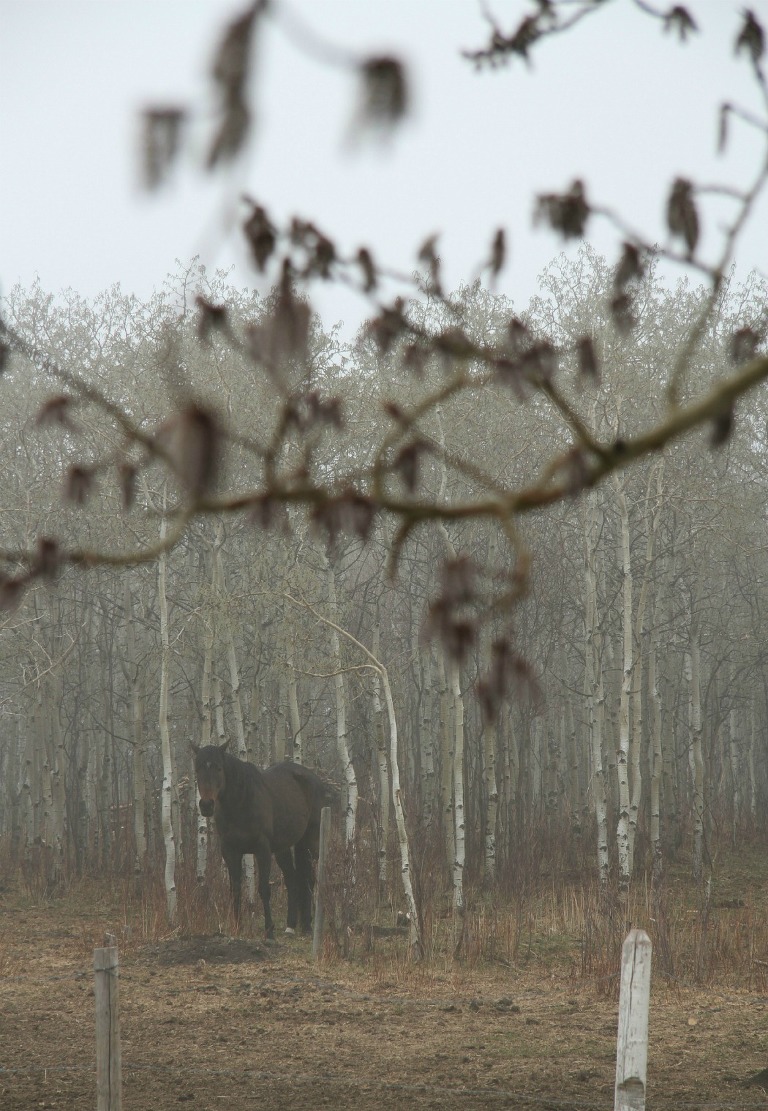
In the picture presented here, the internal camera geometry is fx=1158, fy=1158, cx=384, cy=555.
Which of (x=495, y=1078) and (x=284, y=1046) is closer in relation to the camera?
(x=495, y=1078)

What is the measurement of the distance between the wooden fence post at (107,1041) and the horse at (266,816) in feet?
19.2

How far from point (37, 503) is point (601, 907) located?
10.0 meters

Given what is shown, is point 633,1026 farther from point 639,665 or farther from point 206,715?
point 639,665

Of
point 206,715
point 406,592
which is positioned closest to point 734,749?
point 406,592

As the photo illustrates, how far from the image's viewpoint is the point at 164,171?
137cm

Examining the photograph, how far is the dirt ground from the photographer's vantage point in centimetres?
667

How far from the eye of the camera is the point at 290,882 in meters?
13.4

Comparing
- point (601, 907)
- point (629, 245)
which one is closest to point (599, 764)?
point (601, 907)

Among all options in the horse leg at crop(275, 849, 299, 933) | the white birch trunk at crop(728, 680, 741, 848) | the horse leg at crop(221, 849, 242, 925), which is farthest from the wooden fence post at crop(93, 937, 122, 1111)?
the white birch trunk at crop(728, 680, 741, 848)

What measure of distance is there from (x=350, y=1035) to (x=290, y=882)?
534 centimetres

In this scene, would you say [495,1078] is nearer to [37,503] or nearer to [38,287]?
[37,503]

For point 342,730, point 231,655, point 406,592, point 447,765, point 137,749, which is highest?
point 406,592

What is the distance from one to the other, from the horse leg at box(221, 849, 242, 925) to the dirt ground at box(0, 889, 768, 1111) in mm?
732

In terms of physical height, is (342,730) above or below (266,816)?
above
